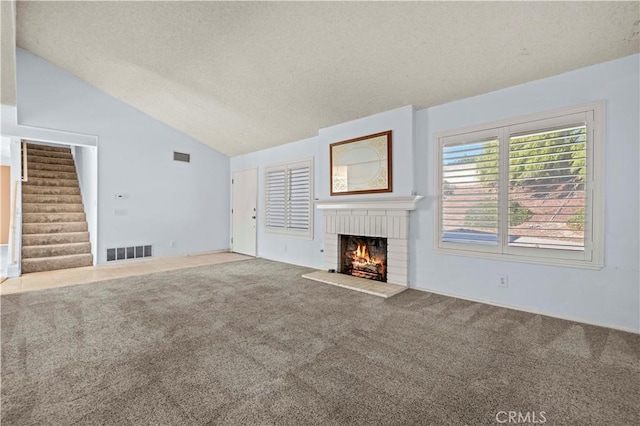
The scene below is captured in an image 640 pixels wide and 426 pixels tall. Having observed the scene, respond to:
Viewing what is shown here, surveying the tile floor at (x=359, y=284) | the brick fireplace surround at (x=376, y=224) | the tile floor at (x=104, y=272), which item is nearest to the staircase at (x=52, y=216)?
the tile floor at (x=104, y=272)

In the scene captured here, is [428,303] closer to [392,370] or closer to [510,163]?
[392,370]

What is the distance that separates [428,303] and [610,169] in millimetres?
2104

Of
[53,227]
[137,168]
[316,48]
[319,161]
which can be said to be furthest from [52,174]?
[316,48]

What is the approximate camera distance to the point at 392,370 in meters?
1.86

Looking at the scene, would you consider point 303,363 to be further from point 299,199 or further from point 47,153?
point 47,153

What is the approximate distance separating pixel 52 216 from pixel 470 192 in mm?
7620

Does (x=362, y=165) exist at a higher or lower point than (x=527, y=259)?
higher

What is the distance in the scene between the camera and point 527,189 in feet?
9.55

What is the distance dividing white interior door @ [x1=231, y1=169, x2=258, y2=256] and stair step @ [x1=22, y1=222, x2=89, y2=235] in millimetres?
3019

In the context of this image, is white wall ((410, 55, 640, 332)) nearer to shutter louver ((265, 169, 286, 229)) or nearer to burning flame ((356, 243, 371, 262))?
burning flame ((356, 243, 371, 262))

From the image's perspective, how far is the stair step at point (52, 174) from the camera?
6313 mm

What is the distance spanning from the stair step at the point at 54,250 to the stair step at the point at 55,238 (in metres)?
0.12

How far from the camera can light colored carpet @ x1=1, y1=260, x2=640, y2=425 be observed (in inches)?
58.3

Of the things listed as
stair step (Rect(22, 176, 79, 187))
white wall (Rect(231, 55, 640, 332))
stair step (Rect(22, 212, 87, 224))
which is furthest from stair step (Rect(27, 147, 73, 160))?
white wall (Rect(231, 55, 640, 332))
